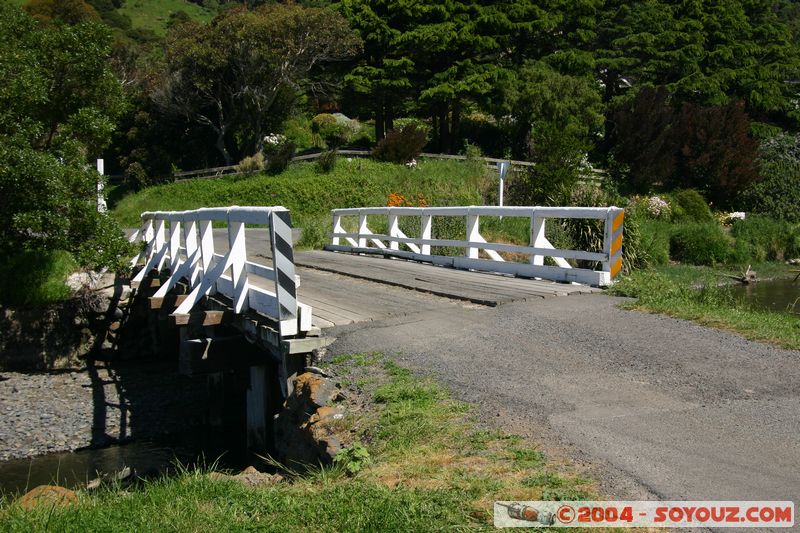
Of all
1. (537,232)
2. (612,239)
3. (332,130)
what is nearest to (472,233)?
(537,232)

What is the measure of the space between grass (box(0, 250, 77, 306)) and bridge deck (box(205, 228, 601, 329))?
631 cm

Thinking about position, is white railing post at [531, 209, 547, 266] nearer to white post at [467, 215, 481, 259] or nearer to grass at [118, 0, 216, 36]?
white post at [467, 215, 481, 259]

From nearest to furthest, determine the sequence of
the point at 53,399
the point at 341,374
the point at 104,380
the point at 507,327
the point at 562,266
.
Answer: the point at 341,374 → the point at 507,327 → the point at 562,266 → the point at 53,399 → the point at 104,380

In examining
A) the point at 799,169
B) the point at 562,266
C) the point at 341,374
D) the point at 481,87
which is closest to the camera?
the point at 341,374

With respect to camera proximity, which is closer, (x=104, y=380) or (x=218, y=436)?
(x=218, y=436)

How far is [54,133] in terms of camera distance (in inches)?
664

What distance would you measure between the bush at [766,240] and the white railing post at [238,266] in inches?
906

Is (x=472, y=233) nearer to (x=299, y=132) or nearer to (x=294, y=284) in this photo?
(x=294, y=284)

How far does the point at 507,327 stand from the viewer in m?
9.05

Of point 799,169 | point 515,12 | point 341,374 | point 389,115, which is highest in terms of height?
point 515,12

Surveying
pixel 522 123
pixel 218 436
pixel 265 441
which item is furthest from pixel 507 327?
pixel 522 123

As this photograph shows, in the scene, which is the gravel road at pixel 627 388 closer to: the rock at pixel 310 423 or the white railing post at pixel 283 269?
the white railing post at pixel 283 269

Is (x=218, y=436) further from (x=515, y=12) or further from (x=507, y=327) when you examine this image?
(x=515, y=12)

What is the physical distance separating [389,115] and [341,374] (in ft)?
136
